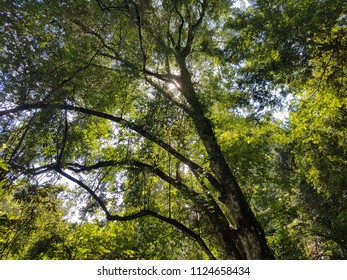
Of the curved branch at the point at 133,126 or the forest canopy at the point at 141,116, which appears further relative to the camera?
the forest canopy at the point at 141,116

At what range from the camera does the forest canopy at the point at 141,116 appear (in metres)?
4.38

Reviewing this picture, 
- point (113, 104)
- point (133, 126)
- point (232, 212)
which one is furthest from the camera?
point (113, 104)

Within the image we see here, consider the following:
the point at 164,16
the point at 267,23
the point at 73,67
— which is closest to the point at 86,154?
the point at 73,67

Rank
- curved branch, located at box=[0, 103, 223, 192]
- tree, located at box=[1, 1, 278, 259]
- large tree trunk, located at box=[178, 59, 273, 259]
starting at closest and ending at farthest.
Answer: curved branch, located at box=[0, 103, 223, 192] < tree, located at box=[1, 1, 278, 259] < large tree trunk, located at box=[178, 59, 273, 259]

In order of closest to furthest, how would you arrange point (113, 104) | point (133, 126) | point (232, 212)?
point (133, 126) < point (232, 212) < point (113, 104)

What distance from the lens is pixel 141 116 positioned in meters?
5.22

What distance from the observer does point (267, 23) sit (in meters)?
5.64

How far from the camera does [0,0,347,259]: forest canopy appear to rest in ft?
14.4

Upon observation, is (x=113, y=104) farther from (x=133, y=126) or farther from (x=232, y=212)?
(x=232, y=212)

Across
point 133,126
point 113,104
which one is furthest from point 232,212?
point 113,104

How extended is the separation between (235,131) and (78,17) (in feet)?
20.8

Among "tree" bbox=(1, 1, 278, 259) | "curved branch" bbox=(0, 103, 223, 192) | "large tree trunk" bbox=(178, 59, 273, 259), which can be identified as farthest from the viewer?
"large tree trunk" bbox=(178, 59, 273, 259)

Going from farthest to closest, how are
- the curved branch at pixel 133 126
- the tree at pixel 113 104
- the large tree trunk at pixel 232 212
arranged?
the large tree trunk at pixel 232 212 → the tree at pixel 113 104 → the curved branch at pixel 133 126

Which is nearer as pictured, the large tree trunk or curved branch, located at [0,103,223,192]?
curved branch, located at [0,103,223,192]
